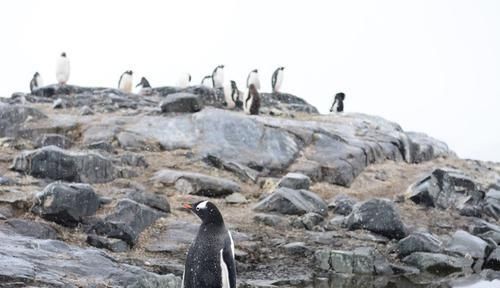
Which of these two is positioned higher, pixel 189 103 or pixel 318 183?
pixel 189 103

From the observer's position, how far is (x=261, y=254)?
32.5ft

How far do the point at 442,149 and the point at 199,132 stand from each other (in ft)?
31.2

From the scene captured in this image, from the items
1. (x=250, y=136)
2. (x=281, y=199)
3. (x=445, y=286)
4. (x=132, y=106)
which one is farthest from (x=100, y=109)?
(x=445, y=286)

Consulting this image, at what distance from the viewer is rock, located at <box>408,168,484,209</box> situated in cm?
1420

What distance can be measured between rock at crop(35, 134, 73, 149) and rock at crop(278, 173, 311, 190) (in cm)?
469

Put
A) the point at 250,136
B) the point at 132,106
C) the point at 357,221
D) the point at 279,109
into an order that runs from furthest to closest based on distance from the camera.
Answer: the point at 279,109, the point at 132,106, the point at 250,136, the point at 357,221

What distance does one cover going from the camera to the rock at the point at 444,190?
14.2 meters

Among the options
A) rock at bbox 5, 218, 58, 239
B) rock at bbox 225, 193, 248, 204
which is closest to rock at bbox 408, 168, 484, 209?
rock at bbox 225, 193, 248, 204

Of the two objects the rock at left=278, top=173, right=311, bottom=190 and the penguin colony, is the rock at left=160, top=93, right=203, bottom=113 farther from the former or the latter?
the rock at left=278, top=173, right=311, bottom=190

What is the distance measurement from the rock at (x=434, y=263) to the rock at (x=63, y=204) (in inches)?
200

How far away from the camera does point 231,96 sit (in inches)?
775

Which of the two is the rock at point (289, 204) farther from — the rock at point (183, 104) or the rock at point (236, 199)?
the rock at point (183, 104)

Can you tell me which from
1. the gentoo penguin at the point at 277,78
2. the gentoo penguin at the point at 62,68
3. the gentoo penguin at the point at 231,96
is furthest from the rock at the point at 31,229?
the gentoo penguin at the point at 277,78

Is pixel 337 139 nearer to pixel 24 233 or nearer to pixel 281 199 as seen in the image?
pixel 281 199
